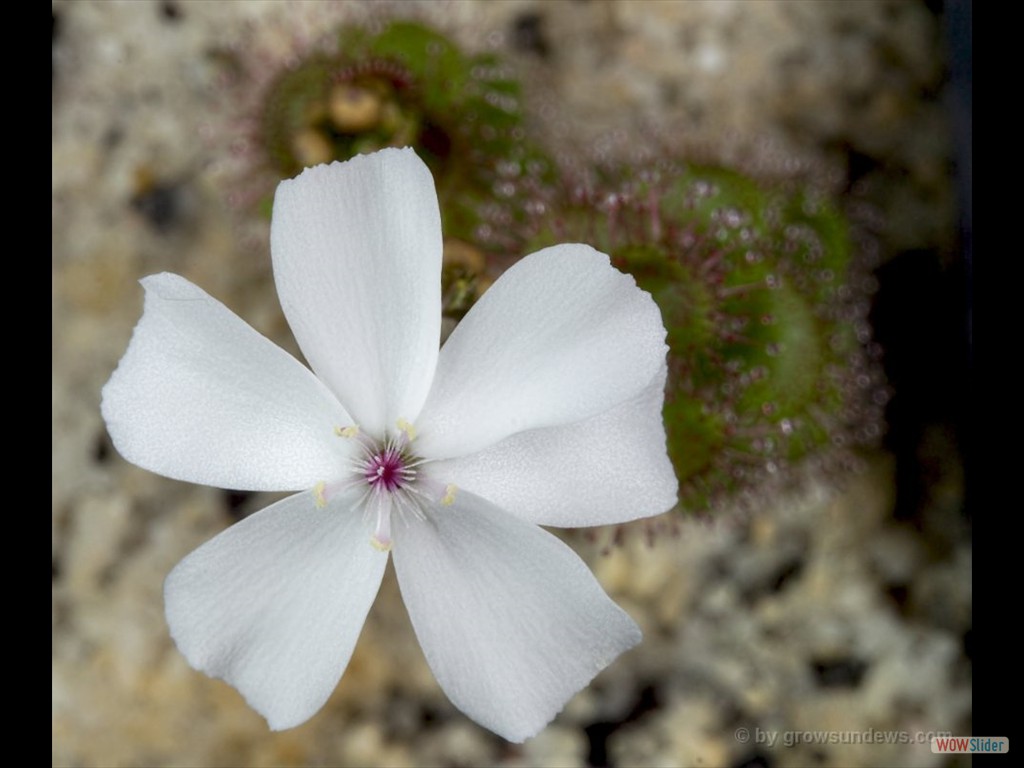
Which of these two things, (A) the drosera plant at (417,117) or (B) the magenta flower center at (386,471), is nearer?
(B) the magenta flower center at (386,471)

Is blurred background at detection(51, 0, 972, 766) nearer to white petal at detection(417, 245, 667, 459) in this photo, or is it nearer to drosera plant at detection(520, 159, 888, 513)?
drosera plant at detection(520, 159, 888, 513)

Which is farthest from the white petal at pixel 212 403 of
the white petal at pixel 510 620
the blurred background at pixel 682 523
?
the blurred background at pixel 682 523

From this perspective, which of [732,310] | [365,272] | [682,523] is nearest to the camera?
[365,272]

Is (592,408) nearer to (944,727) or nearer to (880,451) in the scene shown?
(880,451)

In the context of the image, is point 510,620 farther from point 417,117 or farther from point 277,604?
point 417,117

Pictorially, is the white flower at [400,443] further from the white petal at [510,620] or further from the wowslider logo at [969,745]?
the wowslider logo at [969,745]

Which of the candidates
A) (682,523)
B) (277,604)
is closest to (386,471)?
(277,604)

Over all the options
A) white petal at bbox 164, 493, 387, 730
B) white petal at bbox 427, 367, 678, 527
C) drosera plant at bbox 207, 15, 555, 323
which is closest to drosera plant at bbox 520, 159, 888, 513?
drosera plant at bbox 207, 15, 555, 323
